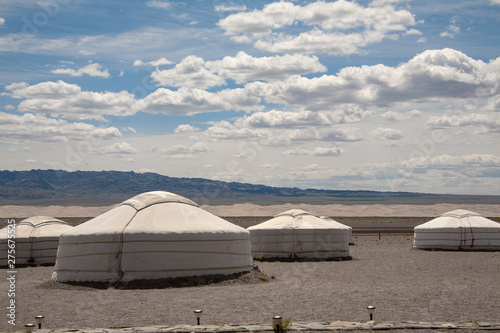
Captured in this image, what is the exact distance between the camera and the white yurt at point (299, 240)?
21484 mm

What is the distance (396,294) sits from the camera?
38.7 ft

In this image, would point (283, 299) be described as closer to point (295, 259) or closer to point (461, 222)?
point (295, 259)

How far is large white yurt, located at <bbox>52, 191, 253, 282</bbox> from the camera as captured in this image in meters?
13.9

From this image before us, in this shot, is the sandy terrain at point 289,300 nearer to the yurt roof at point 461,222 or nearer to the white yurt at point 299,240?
the white yurt at point 299,240

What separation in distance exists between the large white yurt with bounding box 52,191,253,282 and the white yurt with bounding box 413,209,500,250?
1398 cm

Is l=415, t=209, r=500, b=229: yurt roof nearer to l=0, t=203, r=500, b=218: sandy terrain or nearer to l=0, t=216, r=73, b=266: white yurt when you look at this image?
l=0, t=216, r=73, b=266: white yurt

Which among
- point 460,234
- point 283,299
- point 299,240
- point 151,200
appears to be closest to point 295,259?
point 299,240

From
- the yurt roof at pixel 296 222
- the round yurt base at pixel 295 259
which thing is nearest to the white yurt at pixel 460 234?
the yurt roof at pixel 296 222

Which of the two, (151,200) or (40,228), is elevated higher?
(151,200)

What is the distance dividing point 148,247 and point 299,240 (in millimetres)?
8578

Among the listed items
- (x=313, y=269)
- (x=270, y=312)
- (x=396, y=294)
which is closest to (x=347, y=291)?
(x=396, y=294)

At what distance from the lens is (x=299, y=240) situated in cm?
2150

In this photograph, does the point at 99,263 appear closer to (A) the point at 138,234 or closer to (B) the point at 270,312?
(A) the point at 138,234

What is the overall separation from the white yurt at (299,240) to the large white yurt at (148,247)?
251 inches
